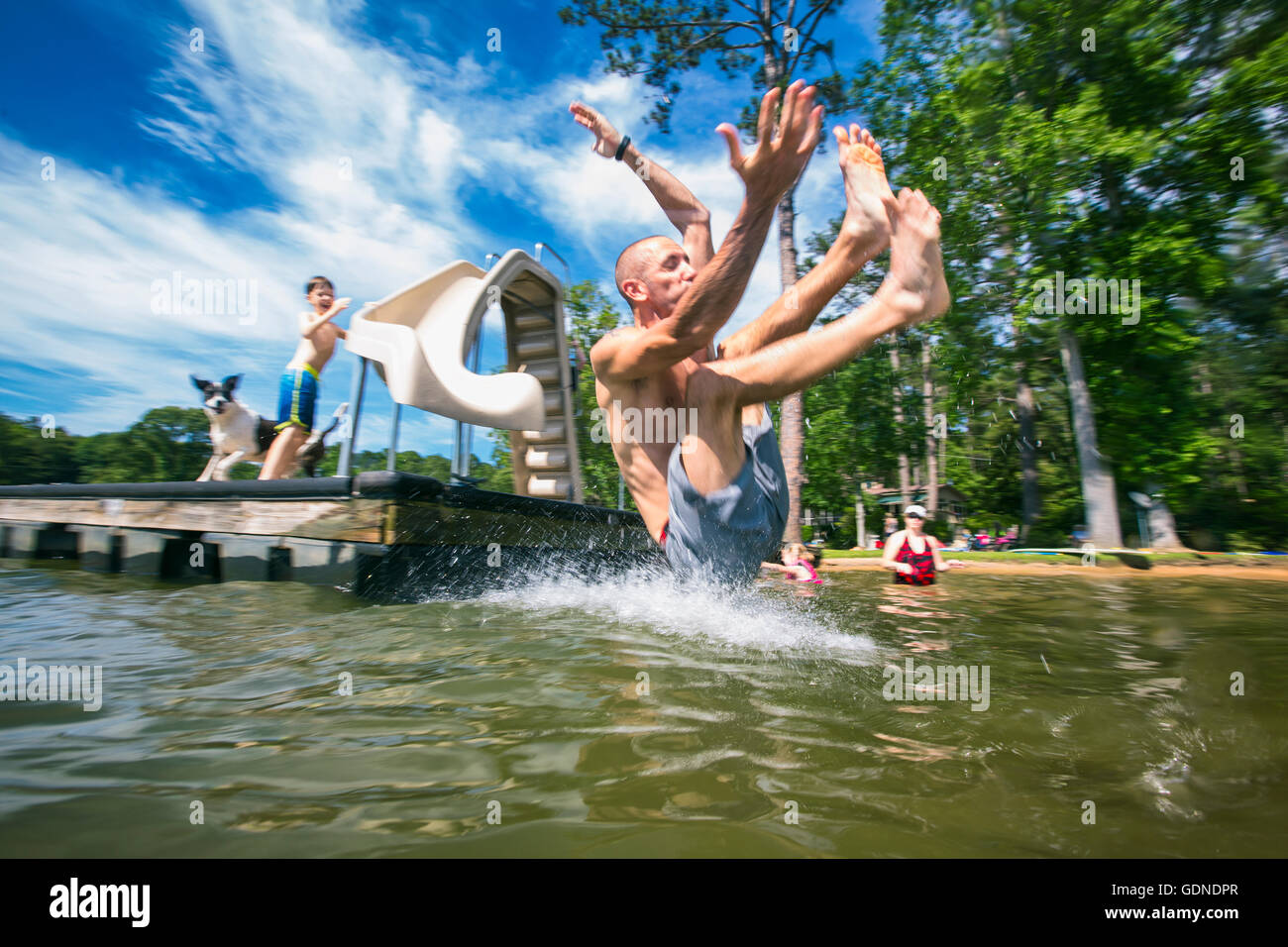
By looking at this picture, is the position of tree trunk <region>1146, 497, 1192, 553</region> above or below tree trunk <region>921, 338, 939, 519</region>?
below

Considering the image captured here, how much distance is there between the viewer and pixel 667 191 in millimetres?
3807

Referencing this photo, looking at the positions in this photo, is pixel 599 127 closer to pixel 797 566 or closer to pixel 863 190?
pixel 863 190

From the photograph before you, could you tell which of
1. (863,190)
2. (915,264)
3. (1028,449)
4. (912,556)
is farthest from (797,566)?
(1028,449)

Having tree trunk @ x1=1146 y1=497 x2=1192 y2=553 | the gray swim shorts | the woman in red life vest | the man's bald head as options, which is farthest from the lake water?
tree trunk @ x1=1146 y1=497 x2=1192 y2=553

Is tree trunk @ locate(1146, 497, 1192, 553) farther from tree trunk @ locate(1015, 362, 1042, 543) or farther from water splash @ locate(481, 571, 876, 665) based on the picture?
water splash @ locate(481, 571, 876, 665)

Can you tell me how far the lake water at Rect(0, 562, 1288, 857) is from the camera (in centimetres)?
114

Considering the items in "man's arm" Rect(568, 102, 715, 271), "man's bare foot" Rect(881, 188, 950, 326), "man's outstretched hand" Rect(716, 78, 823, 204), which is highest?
"man's arm" Rect(568, 102, 715, 271)

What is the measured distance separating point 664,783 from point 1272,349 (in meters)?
21.2

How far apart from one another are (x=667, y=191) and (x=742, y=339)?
102 cm

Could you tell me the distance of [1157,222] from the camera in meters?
14.1

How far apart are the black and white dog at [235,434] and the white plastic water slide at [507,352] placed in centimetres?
98

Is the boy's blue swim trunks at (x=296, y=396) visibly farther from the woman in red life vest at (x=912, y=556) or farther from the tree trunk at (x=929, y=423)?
the tree trunk at (x=929, y=423)

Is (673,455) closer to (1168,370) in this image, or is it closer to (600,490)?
(1168,370)

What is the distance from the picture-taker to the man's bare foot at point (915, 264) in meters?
2.65
